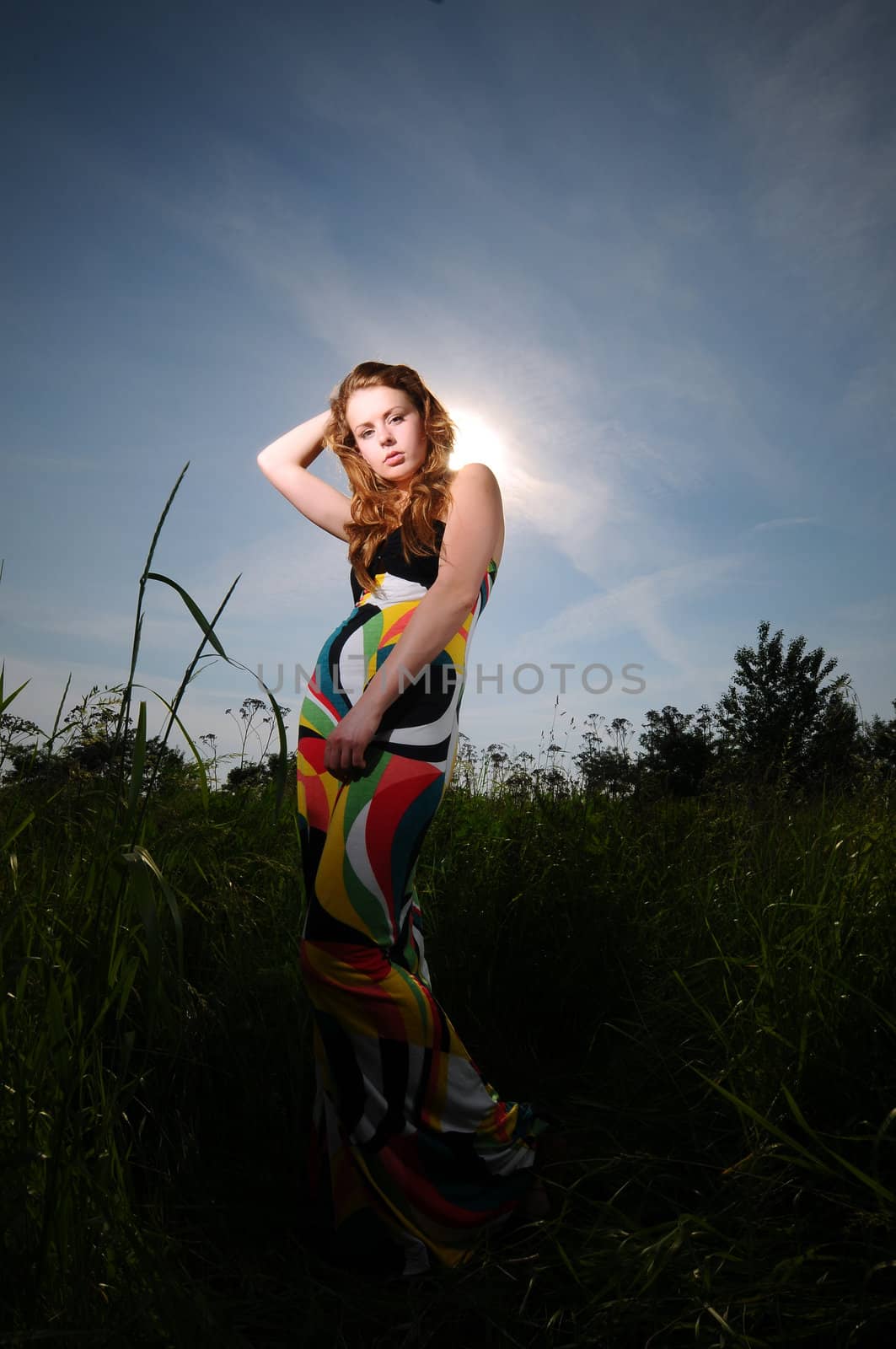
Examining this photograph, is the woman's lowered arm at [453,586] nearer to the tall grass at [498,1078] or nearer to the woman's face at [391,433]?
the woman's face at [391,433]

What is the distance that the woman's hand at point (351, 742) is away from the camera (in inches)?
71.2

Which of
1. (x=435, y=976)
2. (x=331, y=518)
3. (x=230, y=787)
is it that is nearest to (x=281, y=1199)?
(x=435, y=976)

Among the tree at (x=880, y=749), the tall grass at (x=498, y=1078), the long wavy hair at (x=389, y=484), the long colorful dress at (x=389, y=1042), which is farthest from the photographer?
the tree at (x=880, y=749)

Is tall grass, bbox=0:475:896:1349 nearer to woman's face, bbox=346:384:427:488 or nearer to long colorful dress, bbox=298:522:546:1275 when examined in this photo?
long colorful dress, bbox=298:522:546:1275

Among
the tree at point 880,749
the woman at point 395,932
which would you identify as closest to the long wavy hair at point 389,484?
the woman at point 395,932

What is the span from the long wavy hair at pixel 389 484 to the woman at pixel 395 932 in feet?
0.05

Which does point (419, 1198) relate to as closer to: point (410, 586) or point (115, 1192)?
point (115, 1192)

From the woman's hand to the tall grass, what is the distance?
0.43m

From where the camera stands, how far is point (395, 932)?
5.98 feet

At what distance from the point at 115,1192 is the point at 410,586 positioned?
4.44ft

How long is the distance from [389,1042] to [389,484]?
4.55 feet

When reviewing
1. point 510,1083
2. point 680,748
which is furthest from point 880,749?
point 680,748

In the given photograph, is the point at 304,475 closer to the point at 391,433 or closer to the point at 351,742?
the point at 391,433

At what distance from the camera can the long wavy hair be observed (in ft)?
6.96
